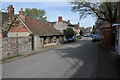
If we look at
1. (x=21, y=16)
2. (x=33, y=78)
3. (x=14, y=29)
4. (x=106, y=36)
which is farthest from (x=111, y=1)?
(x=33, y=78)

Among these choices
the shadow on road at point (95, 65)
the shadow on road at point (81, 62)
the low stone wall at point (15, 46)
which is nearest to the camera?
the shadow on road at point (95, 65)

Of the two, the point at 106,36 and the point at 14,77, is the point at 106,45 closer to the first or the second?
the point at 106,36

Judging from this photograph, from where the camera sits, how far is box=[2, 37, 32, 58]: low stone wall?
48.8 ft

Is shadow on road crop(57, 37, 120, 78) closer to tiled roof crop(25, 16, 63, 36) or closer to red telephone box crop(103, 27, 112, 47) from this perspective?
red telephone box crop(103, 27, 112, 47)

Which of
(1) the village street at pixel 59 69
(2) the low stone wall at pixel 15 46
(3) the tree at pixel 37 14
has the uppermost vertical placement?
(3) the tree at pixel 37 14

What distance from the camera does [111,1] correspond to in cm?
2362

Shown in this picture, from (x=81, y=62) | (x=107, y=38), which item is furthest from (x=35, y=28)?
(x=81, y=62)

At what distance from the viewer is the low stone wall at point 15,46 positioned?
14.9 m

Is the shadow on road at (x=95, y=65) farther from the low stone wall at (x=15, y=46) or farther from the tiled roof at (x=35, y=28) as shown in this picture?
the tiled roof at (x=35, y=28)

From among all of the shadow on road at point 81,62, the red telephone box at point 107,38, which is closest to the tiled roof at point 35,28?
the shadow on road at point 81,62

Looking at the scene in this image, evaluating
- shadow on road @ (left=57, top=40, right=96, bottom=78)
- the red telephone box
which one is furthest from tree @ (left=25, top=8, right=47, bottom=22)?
shadow on road @ (left=57, top=40, right=96, bottom=78)

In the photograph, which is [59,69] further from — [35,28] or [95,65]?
[35,28]

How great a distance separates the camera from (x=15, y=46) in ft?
Result: 54.5

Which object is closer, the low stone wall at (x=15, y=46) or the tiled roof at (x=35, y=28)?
the low stone wall at (x=15, y=46)
